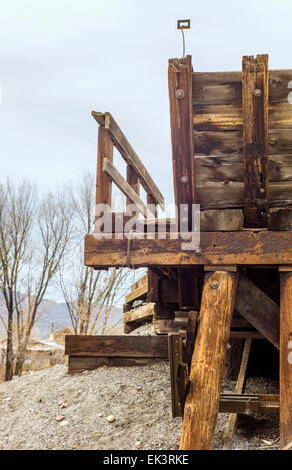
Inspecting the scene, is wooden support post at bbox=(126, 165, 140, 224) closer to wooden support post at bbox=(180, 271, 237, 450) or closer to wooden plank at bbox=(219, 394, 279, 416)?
wooden support post at bbox=(180, 271, 237, 450)

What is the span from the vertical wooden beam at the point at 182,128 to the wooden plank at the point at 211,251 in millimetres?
216

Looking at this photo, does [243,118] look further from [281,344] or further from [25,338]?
[25,338]

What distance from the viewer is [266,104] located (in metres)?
2.93

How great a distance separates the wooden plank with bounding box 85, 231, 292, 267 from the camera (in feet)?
10.1

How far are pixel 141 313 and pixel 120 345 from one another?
1.79 metres

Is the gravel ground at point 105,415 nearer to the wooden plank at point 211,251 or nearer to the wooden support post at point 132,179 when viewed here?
the wooden plank at point 211,251

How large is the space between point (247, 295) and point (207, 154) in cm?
102

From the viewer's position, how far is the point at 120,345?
5.12 metres

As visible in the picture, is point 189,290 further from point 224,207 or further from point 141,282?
point 141,282

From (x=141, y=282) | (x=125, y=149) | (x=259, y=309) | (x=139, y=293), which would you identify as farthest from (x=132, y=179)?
(x=141, y=282)

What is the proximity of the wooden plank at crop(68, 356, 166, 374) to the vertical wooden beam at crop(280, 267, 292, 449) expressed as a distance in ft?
7.88

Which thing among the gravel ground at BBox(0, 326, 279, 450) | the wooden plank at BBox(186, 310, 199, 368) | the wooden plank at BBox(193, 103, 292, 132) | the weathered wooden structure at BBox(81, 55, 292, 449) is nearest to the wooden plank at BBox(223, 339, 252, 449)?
the gravel ground at BBox(0, 326, 279, 450)


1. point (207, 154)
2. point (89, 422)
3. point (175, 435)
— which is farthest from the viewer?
point (89, 422)
